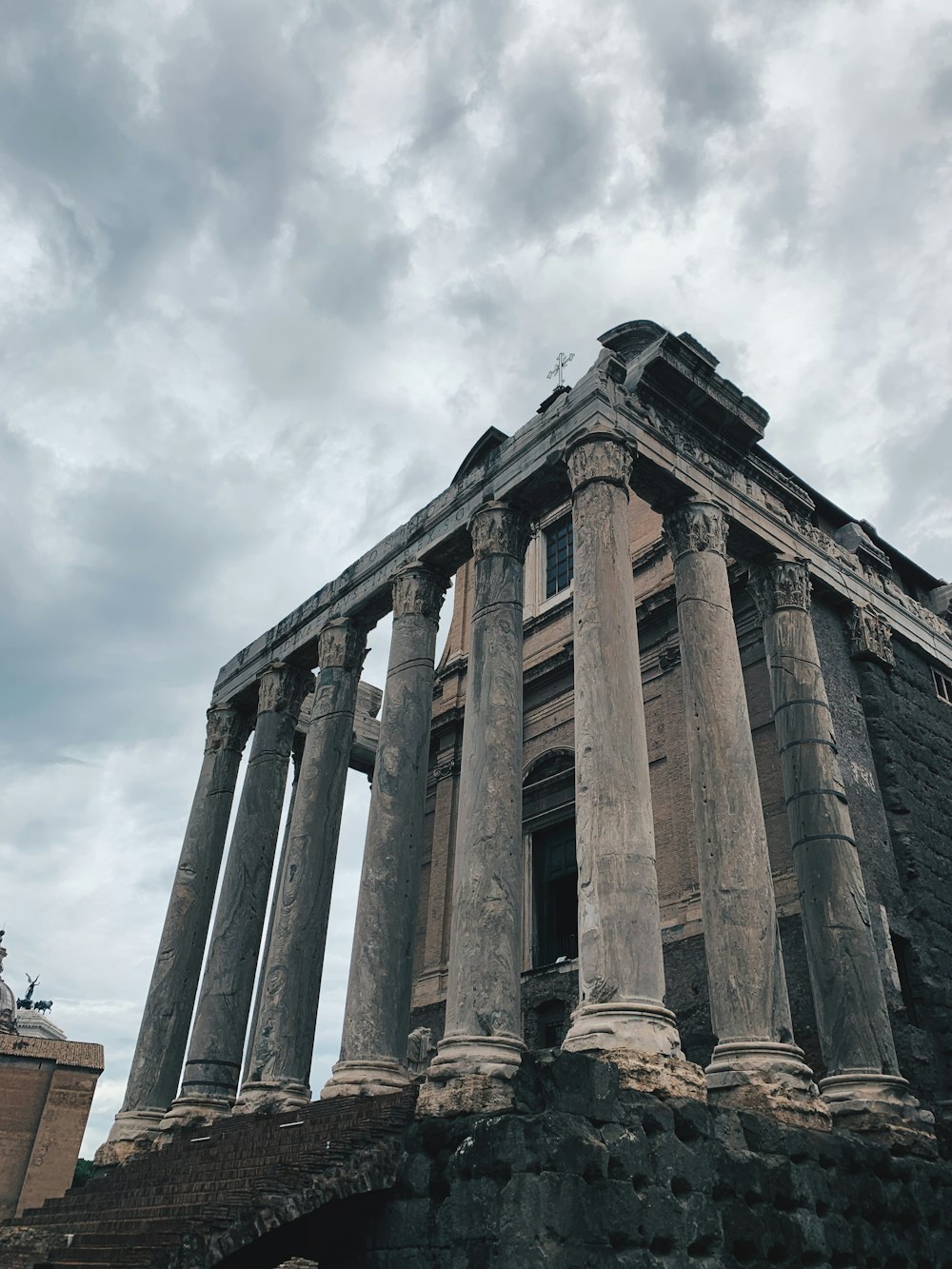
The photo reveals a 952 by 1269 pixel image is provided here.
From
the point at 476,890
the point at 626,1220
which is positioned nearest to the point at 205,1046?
the point at 476,890

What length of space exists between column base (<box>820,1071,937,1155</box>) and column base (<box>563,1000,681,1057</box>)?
295 cm

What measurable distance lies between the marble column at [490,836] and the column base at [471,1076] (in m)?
0.01

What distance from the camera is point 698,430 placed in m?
14.7

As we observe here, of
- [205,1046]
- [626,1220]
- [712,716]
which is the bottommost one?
[626,1220]

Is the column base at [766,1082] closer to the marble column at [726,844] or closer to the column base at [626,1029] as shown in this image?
the marble column at [726,844]

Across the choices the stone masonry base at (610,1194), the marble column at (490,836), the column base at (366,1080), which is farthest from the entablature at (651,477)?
the stone masonry base at (610,1194)

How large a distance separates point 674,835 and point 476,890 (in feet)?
20.7

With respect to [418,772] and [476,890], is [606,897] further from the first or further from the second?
[418,772]

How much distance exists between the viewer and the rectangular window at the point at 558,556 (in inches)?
853

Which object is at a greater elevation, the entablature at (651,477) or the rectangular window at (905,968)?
the entablature at (651,477)

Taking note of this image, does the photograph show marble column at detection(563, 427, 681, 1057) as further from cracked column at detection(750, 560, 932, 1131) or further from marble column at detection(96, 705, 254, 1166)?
marble column at detection(96, 705, 254, 1166)

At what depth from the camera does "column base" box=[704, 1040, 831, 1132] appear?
367 inches

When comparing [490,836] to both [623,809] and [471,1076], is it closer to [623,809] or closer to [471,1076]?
[623,809]

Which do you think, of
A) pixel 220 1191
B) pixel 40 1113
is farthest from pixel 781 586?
pixel 40 1113
